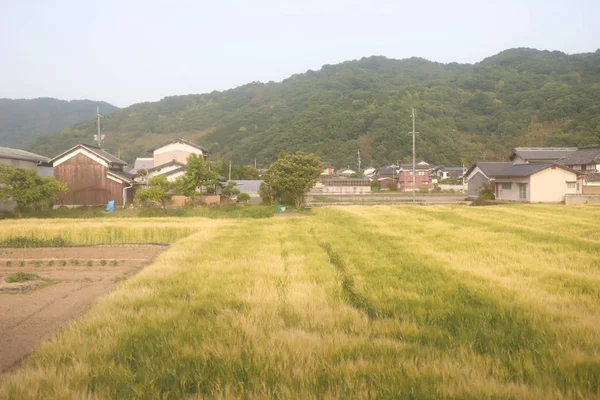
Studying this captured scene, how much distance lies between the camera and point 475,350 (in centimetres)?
409

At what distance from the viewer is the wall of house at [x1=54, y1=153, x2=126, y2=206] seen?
3097cm

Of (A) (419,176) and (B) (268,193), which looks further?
(A) (419,176)

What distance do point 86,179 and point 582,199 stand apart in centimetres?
3794

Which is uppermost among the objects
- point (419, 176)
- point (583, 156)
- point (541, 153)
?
point (541, 153)

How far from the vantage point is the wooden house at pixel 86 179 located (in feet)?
102

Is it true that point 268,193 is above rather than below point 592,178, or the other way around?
below

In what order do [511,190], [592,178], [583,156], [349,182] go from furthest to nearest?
[349,182], [583,156], [592,178], [511,190]

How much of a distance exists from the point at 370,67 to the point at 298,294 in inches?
6854

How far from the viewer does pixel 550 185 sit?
107ft

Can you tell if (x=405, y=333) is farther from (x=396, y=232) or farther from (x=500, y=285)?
(x=396, y=232)

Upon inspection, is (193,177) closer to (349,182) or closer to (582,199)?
(582,199)

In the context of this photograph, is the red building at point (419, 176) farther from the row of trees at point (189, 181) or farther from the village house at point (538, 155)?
the row of trees at point (189, 181)

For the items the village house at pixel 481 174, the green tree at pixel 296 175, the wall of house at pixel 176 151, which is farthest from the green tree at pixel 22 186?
the village house at pixel 481 174

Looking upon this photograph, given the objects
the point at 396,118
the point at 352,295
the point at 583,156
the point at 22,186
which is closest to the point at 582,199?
the point at 583,156
